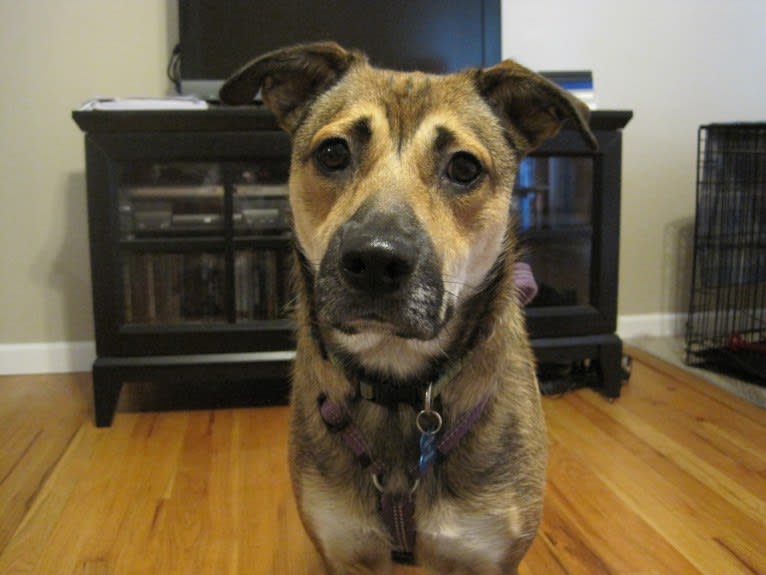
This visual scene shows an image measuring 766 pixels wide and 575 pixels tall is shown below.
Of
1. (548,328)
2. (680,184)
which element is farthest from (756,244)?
(548,328)

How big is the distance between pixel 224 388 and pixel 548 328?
132cm

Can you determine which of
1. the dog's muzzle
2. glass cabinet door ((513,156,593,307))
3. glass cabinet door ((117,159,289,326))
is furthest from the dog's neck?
glass cabinet door ((513,156,593,307))

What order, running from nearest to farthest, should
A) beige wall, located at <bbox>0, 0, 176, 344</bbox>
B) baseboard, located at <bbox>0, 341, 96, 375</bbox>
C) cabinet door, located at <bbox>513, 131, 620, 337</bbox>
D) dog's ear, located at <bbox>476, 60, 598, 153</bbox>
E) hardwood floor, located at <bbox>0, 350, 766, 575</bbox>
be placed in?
dog's ear, located at <bbox>476, 60, 598, 153</bbox> < hardwood floor, located at <bbox>0, 350, 766, 575</bbox> < cabinet door, located at <bbox>513, 131, 620, 337</bbox> < beige wall, located at <bbox>0, 0, 176, 344</bbox> < baseboard, located at <bbox>0, 341, 96, 375</bbox>

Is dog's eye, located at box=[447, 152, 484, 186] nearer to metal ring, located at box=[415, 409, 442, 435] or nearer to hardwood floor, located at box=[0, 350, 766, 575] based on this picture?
metal ring, located at box=[415, 409, 442, 435]

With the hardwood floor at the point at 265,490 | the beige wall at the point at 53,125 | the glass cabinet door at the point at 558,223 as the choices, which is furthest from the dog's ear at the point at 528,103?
the beige wall at the point at 53,125

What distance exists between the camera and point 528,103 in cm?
131

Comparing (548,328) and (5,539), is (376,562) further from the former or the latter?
(548,328)

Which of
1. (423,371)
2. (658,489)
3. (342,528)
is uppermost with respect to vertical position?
(423,371)

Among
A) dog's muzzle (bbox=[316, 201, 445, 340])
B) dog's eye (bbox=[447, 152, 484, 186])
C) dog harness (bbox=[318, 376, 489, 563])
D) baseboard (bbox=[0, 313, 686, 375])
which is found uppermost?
dog's eye (bbox=[447, 152, 484, 186])

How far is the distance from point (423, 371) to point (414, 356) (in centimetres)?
3

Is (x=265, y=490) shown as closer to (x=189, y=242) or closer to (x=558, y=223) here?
(x=189, y=242)

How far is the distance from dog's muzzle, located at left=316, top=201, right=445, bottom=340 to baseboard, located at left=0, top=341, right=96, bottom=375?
222 centimetres

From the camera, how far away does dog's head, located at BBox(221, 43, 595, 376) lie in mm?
964

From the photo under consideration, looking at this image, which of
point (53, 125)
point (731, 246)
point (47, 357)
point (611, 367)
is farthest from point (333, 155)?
point (731, 246)
